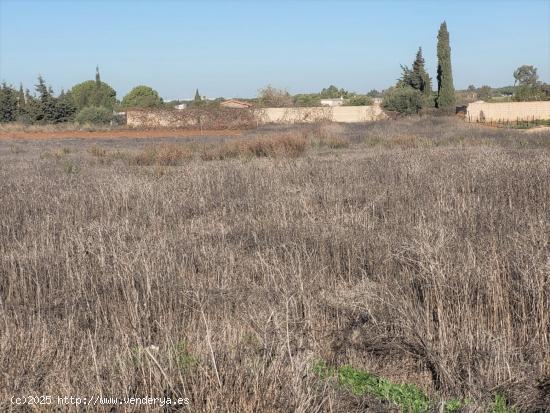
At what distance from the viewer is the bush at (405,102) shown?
163ft

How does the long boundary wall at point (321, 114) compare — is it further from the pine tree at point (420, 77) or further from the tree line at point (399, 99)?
the pine tree at point (420, 77)

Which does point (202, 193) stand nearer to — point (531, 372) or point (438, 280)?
point (438, 280)

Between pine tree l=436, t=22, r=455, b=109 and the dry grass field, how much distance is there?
4403 centimetres

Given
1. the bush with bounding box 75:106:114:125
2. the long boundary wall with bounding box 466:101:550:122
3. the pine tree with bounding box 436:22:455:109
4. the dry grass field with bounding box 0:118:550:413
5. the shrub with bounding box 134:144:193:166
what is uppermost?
the pine tree with bounding box 436:22:455:109

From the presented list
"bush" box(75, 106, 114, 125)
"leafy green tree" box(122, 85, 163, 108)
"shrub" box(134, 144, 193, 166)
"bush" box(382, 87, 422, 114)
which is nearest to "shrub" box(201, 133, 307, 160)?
"shrub" box(134, 144, 193, 166)

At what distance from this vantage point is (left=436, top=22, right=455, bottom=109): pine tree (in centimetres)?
→ 5228

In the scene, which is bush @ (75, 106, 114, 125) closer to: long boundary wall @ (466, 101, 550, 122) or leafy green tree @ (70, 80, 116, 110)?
leafy green tree @ (70, 80, 116, 110)

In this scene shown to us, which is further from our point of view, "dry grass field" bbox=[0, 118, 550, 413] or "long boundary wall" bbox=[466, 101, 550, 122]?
"long boundary wall" bbox=[466, 101, 550, 122]

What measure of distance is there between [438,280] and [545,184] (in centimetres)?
520

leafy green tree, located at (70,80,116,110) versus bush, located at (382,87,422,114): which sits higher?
leafy green tree, located at (70,80,116,110)

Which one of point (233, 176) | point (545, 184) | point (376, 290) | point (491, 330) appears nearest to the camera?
point (491, 330)

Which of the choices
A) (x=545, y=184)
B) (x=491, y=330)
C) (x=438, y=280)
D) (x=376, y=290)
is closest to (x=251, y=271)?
(x=376, y=290)

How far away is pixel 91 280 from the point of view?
5676 millimetres

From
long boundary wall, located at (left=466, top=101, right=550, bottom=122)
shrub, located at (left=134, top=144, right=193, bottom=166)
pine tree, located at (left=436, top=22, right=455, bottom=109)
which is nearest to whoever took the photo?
shrub, located at (left=134, top=144, right=193, bottom=166)
